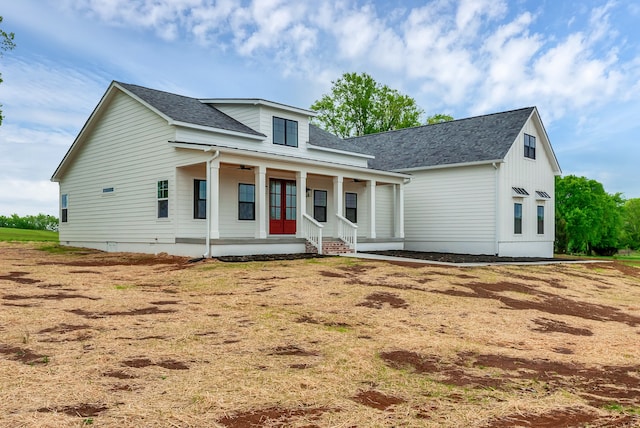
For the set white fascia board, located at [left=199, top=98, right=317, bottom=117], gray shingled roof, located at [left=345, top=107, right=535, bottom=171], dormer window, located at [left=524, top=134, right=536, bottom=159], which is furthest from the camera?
dormer window, located at [left=524, top=134, right=536, bottom=159]

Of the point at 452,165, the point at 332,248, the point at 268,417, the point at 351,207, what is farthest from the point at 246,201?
the point at 268,417

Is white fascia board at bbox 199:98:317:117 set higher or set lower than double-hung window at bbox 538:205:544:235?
higher

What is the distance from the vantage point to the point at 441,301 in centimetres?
992

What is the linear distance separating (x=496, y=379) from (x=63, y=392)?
4.21 metres

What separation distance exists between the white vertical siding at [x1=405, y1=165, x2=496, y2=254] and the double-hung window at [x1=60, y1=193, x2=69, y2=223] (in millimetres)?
Answer: 17186

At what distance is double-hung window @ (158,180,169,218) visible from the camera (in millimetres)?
17922

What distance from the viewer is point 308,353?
5.96 m

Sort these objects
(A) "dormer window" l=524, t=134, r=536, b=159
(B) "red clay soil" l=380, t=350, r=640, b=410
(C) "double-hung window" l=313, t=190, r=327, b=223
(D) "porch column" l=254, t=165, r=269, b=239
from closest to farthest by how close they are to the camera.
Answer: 1. (B) "red clay soil" l=380, t=350, r=640, b=410
2. (D) "porch column" l=254, t=165, r=269, b=239
3. (C) "double-hung window" l=313, t=190, r=327, b=223
4. (A) "dormer window" l=524, t=134, r=536, b=159

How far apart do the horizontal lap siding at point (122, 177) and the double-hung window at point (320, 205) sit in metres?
7.00

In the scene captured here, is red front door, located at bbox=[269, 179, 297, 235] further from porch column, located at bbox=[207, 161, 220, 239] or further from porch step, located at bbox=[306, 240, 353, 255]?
porch column, located at bbox=[207, 161, 220, 239]

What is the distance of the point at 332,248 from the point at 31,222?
154 ft

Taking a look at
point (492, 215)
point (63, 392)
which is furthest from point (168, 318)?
point (492, 215)

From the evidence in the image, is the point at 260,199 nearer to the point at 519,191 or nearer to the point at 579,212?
the point at 519,191

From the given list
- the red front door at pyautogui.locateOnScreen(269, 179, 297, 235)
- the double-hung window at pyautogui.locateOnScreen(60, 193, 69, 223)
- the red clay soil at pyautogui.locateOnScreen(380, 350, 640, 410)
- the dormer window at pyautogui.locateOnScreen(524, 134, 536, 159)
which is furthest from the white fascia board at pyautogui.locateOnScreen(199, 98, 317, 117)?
the red clay soil at pyautogui.locateOnScreen(380, 350, 640, 410)
